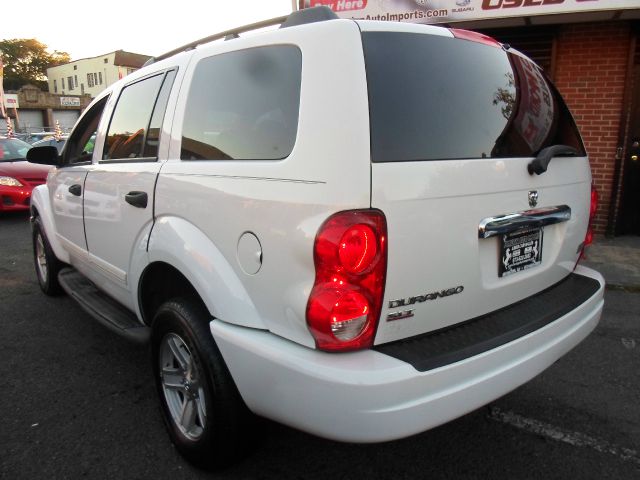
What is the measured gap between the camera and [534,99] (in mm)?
2445

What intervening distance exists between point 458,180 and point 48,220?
3684mm

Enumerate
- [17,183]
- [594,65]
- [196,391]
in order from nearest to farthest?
[196,391] < [594,65] < [17,183]

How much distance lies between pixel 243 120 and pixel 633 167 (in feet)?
21.4

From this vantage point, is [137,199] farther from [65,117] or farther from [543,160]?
[65,117]

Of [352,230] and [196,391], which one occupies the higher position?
[352,230]

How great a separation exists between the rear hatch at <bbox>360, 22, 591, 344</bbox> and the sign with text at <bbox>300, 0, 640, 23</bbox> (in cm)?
355

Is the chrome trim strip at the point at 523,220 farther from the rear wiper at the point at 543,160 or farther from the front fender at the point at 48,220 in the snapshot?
the front fender at the point at 48,220

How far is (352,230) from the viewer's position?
65.5 inches

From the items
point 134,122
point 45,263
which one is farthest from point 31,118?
point 134,122

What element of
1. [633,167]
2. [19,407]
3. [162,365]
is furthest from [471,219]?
[633,167]

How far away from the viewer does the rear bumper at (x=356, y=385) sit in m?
1.64

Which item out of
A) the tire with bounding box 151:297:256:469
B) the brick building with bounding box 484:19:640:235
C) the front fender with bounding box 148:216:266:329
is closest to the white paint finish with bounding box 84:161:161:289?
the front fender with bounding box 148:216:266:329

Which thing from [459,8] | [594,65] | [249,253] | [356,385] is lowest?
[356,385]

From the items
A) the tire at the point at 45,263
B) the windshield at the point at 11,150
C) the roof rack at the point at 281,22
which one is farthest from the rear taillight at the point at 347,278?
the windshield at the point at 11,150
